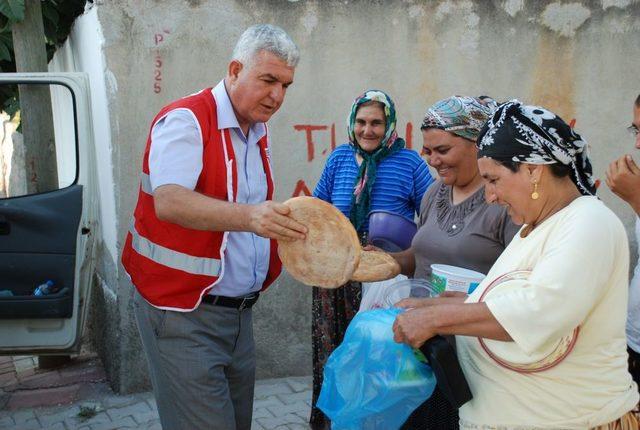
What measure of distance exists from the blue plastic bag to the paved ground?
2.16 meters

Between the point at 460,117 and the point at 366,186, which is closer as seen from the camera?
the point at 460,117

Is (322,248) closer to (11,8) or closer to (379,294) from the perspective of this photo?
(379,294)

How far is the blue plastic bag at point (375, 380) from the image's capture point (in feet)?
6.75

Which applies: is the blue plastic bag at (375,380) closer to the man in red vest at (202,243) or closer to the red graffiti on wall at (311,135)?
the man in red vest at (202,243)

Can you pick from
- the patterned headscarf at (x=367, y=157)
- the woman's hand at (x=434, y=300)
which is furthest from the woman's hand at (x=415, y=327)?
the patterned headscarf at (x=367, y=157)

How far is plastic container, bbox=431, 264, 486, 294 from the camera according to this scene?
2383 mm

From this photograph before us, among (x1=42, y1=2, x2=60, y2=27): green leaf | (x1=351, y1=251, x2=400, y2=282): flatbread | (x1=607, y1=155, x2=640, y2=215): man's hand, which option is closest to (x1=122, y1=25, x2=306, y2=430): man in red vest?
(x1=351, y1=251, x2=400, y2=282): flatbread

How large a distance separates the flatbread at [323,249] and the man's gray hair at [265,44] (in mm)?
524

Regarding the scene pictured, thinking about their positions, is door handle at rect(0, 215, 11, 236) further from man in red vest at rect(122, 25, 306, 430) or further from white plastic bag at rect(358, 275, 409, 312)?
white plastic bag at rect(358, 275, 409, 312)

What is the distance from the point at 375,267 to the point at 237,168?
627mm

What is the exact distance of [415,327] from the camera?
6.40ft

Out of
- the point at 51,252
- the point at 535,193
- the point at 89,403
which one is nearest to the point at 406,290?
the point at 535,193

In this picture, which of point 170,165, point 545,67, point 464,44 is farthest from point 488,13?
point 170,165

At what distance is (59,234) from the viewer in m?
4.00
